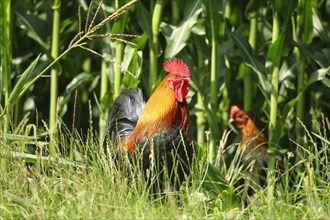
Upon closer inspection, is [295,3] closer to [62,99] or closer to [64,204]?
[62,99]

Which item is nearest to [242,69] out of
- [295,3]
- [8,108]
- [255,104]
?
[255,104]

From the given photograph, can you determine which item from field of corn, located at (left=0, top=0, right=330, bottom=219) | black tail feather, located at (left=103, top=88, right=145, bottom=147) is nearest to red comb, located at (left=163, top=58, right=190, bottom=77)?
field of corn, located at (left=0, top=0, right=330, bottom=219)

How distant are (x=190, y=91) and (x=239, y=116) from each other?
455 mm

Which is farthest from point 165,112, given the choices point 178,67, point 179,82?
point 178,67

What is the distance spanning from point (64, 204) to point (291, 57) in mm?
3513

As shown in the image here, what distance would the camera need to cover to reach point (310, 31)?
6.76m

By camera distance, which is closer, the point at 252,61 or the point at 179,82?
the point at 179,82

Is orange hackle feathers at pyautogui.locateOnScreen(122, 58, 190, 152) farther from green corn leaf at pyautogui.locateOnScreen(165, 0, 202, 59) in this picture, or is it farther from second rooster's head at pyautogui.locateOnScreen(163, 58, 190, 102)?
green corn leaf at pyautogui.locateOnScreen(165, 0, 202, 59)

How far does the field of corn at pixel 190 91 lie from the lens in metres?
4.52

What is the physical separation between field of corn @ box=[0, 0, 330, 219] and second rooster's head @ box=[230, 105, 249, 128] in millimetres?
226

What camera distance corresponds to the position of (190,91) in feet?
23.7

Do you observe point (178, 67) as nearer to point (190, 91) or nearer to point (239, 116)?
point (190, 91)

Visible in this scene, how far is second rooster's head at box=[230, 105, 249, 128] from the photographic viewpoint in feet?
23.5

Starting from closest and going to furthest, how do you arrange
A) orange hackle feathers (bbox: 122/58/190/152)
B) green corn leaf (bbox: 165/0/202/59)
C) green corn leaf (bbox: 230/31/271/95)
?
orange hackle feathers (bbox: 122/58/190/152)
green corn leaf (bbox: 230/31/271/95)
green corn leaf (bbox: 165/0/202/59)
